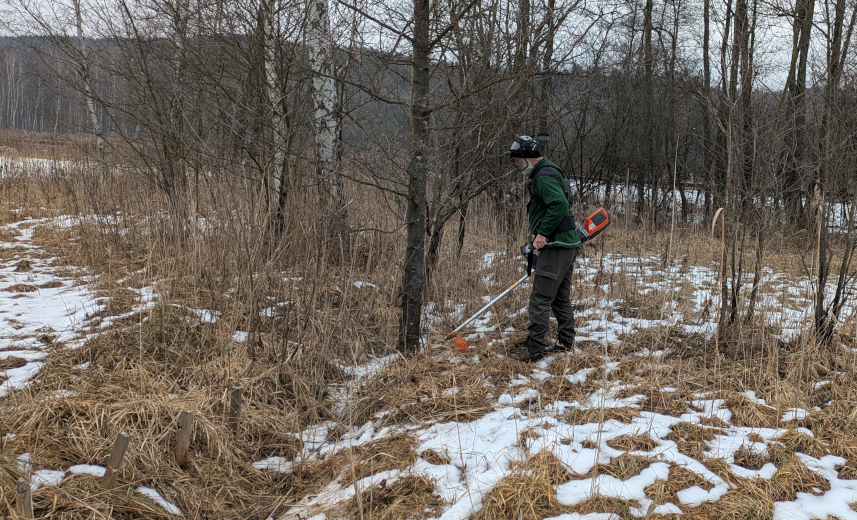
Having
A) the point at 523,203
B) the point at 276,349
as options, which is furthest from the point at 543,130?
the point at 276,349

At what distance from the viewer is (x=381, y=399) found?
3627mm

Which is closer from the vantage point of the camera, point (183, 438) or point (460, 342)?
point (183, 438)

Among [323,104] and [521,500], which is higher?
[323,104]

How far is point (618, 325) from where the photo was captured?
507 centimetres

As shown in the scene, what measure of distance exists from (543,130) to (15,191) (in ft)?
31.7

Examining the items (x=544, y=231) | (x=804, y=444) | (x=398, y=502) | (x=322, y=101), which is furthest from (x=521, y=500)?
(x=322, y=101)

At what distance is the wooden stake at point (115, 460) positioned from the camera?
243 centimetres

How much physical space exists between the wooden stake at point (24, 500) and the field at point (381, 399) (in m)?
0.11

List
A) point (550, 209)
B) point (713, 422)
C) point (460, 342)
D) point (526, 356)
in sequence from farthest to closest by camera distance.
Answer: point (460, 342) < point (526, 356) < point (550, 209) < point (713, 422)

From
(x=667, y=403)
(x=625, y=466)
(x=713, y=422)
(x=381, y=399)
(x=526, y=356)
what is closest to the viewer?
(x=625, y=466)

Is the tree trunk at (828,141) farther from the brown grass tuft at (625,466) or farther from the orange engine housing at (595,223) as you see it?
the brown grass tuft at (625,466)

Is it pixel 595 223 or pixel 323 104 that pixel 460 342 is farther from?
pixel 323 104

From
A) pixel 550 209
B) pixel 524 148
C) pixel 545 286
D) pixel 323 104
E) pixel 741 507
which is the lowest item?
pixel 741 507

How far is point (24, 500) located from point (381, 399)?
1.99m
